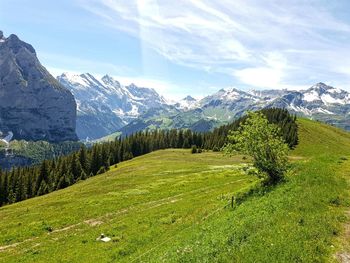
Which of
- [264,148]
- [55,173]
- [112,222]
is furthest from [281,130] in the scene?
[264,148]

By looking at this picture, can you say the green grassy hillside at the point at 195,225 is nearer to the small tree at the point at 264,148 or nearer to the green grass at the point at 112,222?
the green grass at the point at 112,222

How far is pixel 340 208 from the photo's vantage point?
25.6 m

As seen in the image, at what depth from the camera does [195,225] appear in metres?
34.0

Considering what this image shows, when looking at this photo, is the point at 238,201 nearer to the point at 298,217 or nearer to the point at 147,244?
the point at 147,244

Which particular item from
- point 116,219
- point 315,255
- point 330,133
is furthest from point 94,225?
point 330,133

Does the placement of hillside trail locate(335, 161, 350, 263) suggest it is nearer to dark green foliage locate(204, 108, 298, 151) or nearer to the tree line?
the tree line

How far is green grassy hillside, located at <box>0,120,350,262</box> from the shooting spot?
1990cm

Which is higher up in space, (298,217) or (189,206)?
(298,217)

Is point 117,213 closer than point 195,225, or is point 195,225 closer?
point 195,225

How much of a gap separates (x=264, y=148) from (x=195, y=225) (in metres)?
10.6

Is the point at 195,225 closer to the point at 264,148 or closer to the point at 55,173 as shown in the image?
the point at 264,148

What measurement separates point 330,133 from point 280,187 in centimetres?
17586

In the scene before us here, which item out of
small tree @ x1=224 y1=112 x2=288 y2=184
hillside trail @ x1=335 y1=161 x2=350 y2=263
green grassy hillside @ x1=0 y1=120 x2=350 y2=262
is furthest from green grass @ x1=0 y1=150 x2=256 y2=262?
hillside trail @ x1=335 y1=161 x2=350 y2=263

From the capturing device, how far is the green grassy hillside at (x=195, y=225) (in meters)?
19.9
